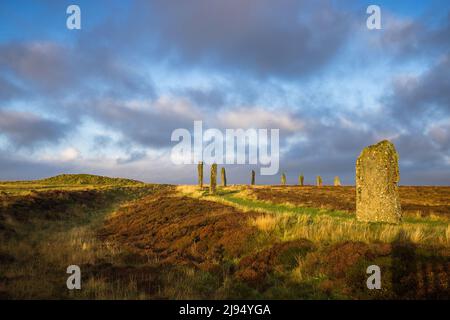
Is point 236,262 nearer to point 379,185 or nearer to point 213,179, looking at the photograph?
point 379,185

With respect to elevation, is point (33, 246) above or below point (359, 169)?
below

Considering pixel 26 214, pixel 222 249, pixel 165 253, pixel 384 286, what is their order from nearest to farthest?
pixel 384 286, pixel 222 249, pixel 165 253, pixel 26 214

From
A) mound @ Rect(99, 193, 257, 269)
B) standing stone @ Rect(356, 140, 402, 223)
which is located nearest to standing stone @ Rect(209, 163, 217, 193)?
mound @ Rect(99, 193, 257, 269)

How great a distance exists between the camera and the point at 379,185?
14.5 metres

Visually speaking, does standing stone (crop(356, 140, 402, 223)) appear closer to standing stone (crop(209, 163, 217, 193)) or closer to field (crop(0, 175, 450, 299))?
field (crop(0, 175, 450, 299))

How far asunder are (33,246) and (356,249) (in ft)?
43.0

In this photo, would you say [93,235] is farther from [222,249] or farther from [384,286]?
[384,286]

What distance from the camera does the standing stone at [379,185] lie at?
14.3 meters

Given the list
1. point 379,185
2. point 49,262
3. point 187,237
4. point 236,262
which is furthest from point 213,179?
point 236,262

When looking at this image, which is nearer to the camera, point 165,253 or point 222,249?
point 222,249

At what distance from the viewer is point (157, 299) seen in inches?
279

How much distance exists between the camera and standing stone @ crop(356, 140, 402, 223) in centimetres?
1430

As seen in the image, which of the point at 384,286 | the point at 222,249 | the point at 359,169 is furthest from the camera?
the point at 359,169
